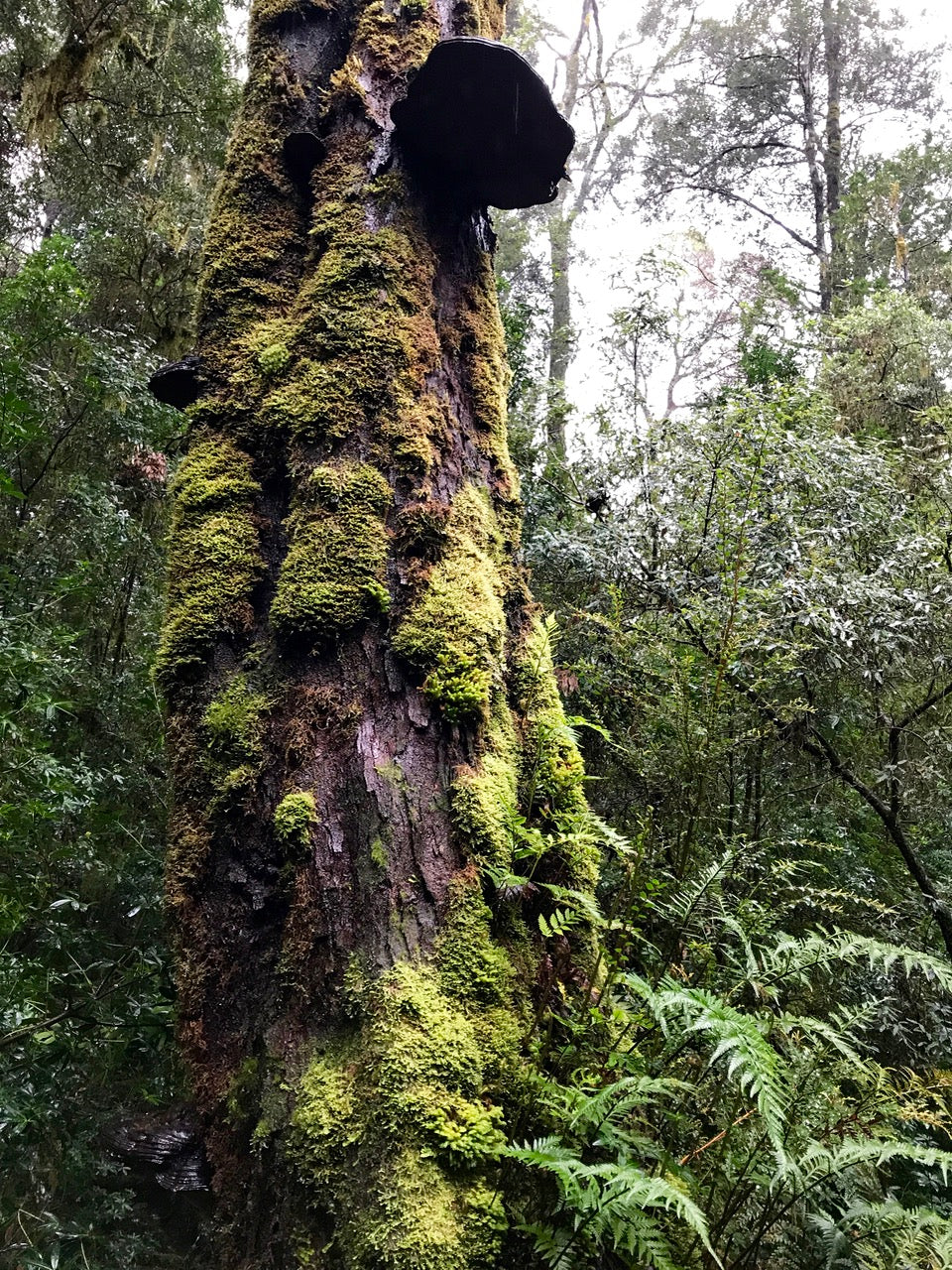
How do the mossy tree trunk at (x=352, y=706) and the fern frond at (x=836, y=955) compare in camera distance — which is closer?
the mossy tree trunk at (x=352, y=706)

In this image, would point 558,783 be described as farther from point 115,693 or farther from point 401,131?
point 115,693

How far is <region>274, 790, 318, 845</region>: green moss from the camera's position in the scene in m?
1.53

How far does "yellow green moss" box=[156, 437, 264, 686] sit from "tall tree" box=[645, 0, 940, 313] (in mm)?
13854

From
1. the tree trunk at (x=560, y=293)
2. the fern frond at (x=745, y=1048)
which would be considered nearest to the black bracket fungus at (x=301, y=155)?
the fern frond at (x=745, y=1048)

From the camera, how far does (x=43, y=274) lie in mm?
6156

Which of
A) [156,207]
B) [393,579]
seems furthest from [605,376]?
[393,579]

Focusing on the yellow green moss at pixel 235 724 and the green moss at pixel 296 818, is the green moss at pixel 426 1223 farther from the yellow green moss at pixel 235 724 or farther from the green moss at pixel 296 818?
the yellow green moss at pixel 235 724

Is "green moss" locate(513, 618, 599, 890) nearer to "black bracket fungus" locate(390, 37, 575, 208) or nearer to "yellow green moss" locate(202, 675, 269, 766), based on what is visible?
"yellow green moss" locate(202, 675, 269, 766)

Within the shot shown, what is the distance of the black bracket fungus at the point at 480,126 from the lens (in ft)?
7.04

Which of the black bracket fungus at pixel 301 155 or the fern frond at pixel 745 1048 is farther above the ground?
the black bracket fungus at pixel 301 155

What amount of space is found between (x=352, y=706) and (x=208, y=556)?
64 cm

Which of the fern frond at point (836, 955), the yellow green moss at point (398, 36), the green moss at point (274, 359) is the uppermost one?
the yellow green moss at point (398, 36)

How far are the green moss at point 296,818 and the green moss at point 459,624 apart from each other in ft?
1.24

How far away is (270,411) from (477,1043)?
168 centimetres
